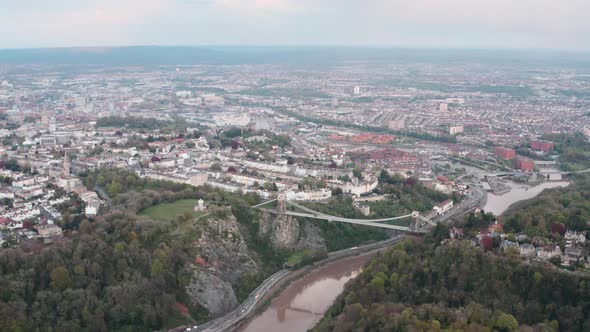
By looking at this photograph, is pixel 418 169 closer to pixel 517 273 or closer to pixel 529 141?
pixel 529 141

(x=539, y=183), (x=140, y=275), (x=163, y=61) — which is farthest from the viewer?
(x=163, y=61)

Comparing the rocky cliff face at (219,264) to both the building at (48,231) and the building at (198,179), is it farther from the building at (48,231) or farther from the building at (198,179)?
the building at (198,179)

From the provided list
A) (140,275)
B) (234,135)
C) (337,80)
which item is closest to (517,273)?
(140,275)

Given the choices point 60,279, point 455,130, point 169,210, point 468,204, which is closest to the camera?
point 60,279

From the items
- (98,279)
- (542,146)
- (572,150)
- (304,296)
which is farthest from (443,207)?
(542,146)

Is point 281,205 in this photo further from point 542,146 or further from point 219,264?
point 542,146

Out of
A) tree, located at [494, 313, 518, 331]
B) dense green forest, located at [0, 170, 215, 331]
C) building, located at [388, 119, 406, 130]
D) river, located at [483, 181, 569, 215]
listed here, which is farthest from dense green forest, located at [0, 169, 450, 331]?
building, located at [388, 119, 406, 130]

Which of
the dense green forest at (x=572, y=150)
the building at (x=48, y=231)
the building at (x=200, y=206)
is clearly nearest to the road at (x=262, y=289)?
the building at (x=200, y=206)
